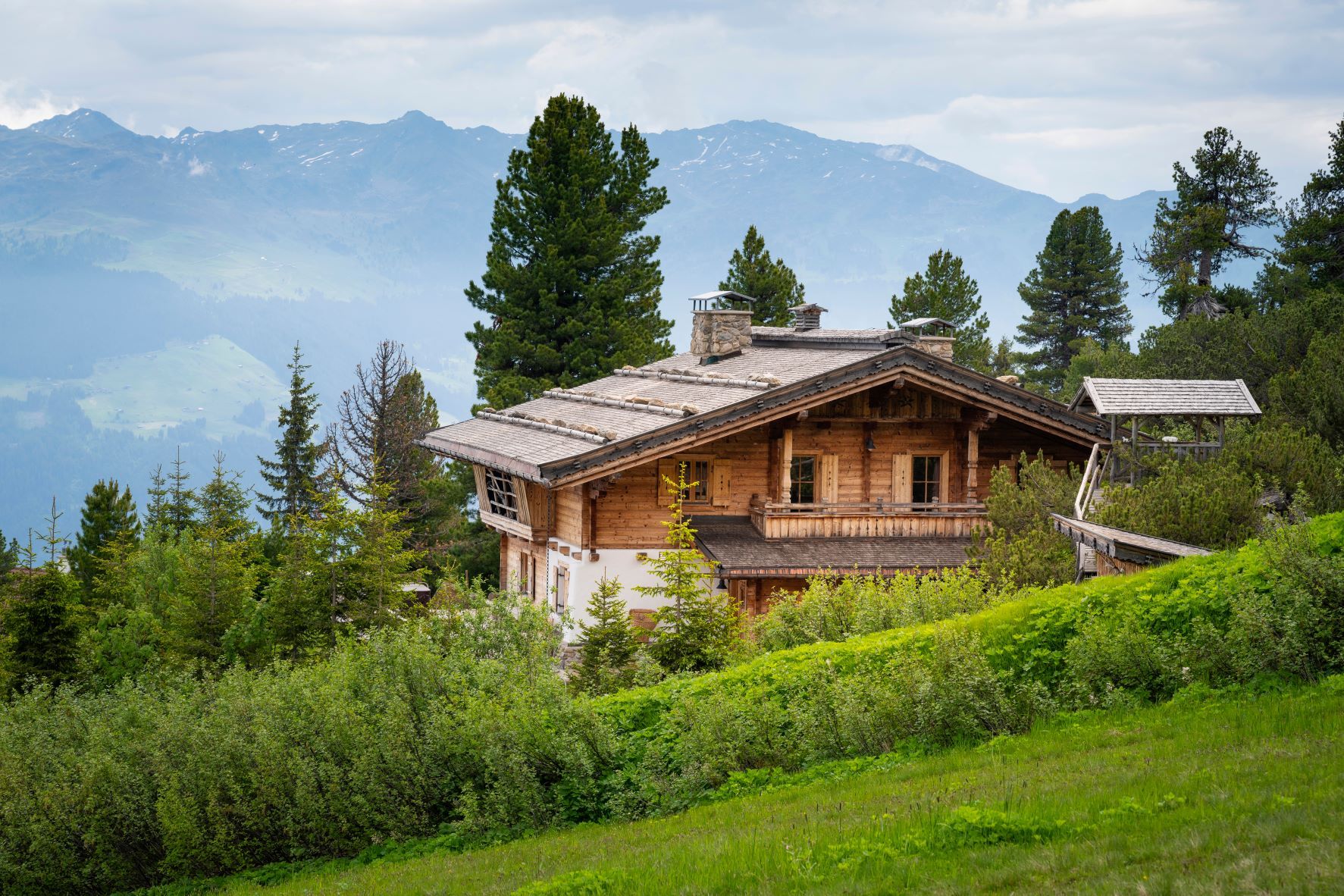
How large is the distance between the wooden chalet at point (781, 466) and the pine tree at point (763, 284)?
23.4 m

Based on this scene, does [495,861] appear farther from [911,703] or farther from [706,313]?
[706,313]

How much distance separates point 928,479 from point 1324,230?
24036 mm

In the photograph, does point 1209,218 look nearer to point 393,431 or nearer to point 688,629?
point 393,431

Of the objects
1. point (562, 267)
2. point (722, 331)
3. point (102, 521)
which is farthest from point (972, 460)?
point (102, 521)

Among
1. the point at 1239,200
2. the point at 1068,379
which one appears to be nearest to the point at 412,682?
the point at 1239,200

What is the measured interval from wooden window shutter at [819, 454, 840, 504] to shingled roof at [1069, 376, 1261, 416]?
7.20 m

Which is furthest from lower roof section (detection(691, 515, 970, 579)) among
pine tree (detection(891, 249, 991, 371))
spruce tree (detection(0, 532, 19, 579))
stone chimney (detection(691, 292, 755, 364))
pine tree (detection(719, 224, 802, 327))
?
pine tree (detection(891, 249, 991, 371))

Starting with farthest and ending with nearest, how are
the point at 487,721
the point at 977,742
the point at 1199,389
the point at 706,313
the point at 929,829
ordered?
the point at 706,313
the point at 1199,389
the point at 487,721
the point at 977,742
the point at 929,829

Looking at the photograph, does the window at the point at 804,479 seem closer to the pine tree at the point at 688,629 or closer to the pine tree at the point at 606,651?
the pine tree at the point at 688,629

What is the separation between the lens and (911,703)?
1373cm

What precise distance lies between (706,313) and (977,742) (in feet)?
87.4

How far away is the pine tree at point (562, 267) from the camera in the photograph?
5162cm

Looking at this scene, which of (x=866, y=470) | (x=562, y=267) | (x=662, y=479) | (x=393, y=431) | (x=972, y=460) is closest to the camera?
(x=662, y=479)

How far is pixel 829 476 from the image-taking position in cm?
3120
